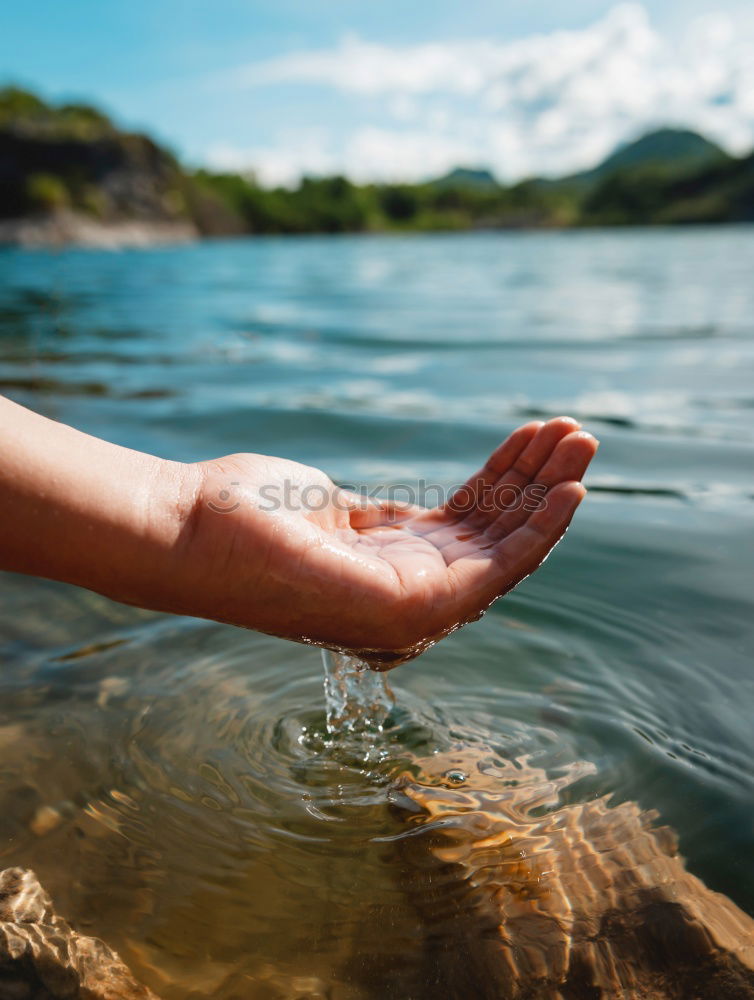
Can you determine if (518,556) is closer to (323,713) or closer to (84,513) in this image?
(323,713)

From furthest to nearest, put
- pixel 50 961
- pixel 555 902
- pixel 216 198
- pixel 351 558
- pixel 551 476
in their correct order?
pixel 216 198 → pixel 551 476 → pixel 351 558 → pixel 555 902 → pixel 50 961

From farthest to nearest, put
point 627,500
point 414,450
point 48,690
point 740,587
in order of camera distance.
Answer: point 414,450, point 627,500, point 740,587, point 48,690

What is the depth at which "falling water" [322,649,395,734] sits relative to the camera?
7.79 ft

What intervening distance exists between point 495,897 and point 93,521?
1227mm

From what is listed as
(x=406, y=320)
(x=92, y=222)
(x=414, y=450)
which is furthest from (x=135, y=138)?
(x=414, y=450)

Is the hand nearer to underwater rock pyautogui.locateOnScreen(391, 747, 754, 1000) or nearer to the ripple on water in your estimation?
the ripple on water

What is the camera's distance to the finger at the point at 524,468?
2.34 m

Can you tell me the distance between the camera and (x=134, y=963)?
1.60m

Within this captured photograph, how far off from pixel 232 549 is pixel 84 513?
35cm

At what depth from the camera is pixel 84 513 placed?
6.16 feet

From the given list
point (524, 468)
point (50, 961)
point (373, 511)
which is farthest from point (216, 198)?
point (50, 961)

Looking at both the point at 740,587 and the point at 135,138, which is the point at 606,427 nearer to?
the point at 740,587

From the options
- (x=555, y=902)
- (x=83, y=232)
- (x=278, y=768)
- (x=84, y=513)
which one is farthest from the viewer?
(x=83, y=232)

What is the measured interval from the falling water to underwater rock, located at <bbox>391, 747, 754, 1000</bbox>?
0.33 m
